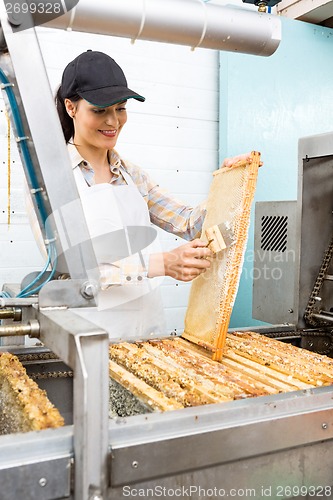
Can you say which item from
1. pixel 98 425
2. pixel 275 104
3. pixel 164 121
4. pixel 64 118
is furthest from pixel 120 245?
pixel 275 104

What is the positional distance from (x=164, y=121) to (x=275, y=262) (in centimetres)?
187

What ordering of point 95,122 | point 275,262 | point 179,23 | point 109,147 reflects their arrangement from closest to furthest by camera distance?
point 179,23
point 95,122
point 109,147
point 275,262

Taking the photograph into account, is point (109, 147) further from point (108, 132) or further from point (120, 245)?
point (120, 245)

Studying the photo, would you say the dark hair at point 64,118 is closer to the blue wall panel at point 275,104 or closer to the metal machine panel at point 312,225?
the metal machine panel at point 312,225

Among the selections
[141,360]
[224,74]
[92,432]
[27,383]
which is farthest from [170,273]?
[224,74]

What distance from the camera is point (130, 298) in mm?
1998

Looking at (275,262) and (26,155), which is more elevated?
(26,155)

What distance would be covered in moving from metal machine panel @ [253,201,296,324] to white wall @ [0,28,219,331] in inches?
56.9

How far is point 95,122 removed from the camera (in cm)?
179

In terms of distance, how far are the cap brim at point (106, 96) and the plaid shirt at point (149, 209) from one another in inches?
12.2

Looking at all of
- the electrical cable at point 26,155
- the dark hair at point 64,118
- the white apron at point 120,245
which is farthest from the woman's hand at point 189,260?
the dark hair at point 64,118

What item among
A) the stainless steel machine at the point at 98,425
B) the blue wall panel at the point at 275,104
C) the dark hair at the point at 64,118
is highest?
the blue wall panel at the point at 275,104

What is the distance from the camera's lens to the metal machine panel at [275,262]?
213cm

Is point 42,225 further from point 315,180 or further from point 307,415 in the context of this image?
Result: point 315,180
